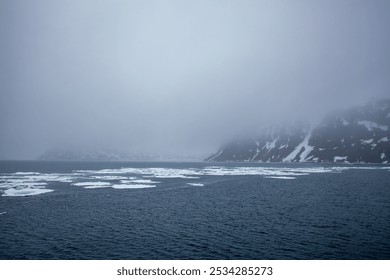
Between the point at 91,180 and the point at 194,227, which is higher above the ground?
the point at 91,180

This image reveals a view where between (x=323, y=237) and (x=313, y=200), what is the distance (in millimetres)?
29062

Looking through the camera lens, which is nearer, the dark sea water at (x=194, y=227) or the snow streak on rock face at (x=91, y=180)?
the dark sea water at (x=194, y=227)

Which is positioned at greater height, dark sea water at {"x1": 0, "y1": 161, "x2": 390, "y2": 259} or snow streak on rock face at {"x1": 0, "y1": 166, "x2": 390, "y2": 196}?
snow streak on rock face at {"x1": 0, "y1": 166, "x2": 390, "y2": 196}

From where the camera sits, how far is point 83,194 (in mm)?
68000

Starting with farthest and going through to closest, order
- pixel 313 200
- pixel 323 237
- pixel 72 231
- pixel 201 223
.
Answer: pixel 313 200 → pixel 201 223 → pixel 72 231 → pixel 323 237

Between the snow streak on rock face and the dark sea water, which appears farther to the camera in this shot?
the snow streak on rock face

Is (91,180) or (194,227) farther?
(91,180)

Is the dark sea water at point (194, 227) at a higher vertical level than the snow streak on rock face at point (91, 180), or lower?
lower

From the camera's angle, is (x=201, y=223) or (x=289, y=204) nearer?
(x=201, y=223)
